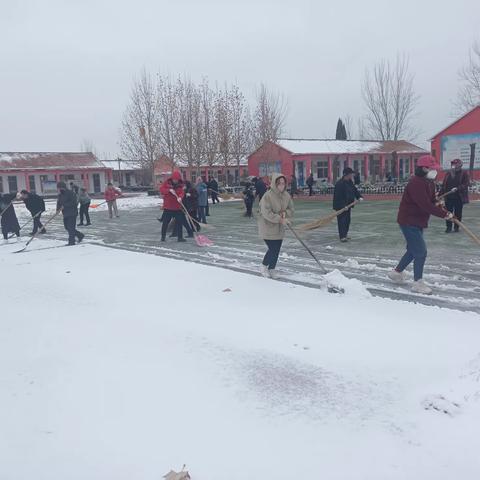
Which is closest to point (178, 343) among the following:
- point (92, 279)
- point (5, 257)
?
point (92, 279)

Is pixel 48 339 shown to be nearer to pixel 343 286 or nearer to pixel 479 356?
pixel 343 286

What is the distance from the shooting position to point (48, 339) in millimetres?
5180

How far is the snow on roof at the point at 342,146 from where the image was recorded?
4447cm

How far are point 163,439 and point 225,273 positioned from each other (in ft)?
16.0

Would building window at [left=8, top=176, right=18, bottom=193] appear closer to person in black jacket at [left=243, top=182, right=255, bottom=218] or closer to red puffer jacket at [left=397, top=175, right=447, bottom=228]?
person in black jacket at [left=243, top=182, right=255, bottom=218]

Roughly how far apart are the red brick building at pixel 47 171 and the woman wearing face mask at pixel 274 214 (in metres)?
41.2

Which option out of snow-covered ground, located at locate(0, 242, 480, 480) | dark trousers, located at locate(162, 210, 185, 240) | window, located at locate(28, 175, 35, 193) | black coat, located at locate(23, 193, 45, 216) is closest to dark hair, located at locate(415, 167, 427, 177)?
snow-covered ground, located at locate(0, 242, 480, 480)

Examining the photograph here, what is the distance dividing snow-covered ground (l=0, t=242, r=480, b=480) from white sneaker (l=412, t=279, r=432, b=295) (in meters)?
0.66

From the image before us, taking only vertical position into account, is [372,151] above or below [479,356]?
above

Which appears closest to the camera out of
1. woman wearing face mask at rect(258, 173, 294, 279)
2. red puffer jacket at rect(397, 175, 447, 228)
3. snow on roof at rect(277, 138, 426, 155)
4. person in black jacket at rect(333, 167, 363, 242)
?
red puffer jacket at rect(397, 175, 447, 228)

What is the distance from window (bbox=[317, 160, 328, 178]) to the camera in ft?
157

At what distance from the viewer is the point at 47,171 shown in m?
48.5

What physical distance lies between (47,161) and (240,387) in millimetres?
50286

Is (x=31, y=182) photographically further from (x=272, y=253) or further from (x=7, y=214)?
(x=272, y=253)
